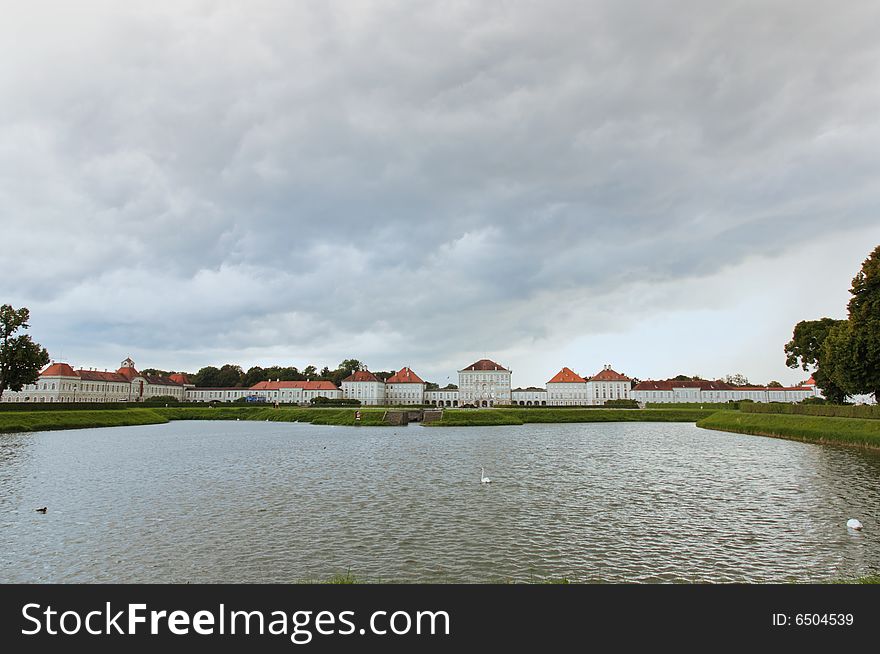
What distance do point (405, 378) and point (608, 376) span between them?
5038 centimetres

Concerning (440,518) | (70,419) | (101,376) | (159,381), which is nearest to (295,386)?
(159,381)

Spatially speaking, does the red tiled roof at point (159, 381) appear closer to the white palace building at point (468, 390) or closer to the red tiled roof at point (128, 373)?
the white palace building at point (468, 390)

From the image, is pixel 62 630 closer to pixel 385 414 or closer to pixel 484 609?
pixel 484 609

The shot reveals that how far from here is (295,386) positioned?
14262 cm

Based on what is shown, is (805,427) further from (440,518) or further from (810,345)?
(440,518)

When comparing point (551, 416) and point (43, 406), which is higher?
point (43, 406)

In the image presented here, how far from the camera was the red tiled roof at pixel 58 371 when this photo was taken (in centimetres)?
11825

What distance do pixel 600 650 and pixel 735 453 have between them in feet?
101

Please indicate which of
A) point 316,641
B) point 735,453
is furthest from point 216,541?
point 735,453

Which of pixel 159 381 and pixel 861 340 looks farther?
pixel 159 381

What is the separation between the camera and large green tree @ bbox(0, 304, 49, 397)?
57.2 meters

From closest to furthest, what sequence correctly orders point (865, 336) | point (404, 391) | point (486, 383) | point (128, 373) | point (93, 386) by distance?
point (865, 336) < point (93, 386) < point (486, 383) < point (128, 373) < point (404, 391)

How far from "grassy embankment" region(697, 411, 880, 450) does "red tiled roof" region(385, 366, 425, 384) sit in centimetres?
9048

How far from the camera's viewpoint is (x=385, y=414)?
6506cm
